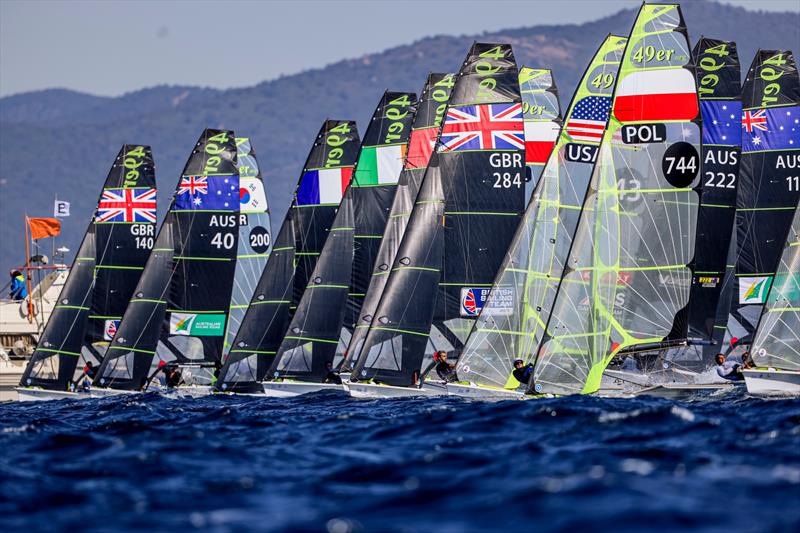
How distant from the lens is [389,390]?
40438 millimetres

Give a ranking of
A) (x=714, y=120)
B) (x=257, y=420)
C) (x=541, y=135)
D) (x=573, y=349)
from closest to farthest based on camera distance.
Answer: (x=257, y=420) < (x=573, y=349) < (x=714, y=120) < (x=541, y=135)

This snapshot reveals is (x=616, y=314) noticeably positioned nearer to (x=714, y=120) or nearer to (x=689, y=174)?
(x=689, y=174)

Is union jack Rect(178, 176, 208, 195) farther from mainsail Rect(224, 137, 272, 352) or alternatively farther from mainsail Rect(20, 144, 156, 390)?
mainsail Rect(224, 137, 272, 352)

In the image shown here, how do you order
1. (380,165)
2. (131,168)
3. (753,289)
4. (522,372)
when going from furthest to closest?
1. (131,168)
2. (380,165)
3. (753,289)
4. (522,372)

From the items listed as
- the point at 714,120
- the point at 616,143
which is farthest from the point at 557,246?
the point at 714,120

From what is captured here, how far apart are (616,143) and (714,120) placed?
34.9ft

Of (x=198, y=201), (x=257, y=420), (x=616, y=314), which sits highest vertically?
(x=198, y=201)

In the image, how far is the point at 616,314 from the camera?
3375 cm

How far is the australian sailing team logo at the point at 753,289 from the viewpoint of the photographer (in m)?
44.0

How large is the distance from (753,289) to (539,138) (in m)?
9.25

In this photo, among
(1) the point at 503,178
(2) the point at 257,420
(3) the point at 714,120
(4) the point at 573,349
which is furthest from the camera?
(3) the point at 714,120

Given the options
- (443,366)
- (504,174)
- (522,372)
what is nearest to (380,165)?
(504,174)

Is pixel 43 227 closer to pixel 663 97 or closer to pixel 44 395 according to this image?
pixel 44 395

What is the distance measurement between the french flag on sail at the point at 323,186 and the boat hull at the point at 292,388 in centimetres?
829
